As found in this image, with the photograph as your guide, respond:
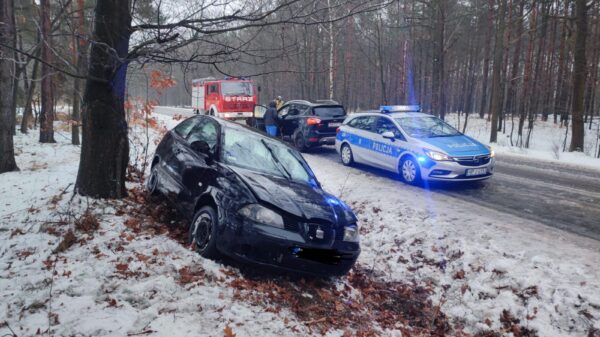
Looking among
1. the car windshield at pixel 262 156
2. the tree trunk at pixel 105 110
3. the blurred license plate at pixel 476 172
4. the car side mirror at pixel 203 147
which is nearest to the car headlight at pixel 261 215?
the car windshield at pixel 262 156

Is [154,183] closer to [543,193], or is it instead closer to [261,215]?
[261,215]

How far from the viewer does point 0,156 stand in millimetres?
9805

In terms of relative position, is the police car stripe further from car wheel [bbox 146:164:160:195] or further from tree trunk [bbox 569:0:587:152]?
tree trunk [bbox 569:0:587:152]

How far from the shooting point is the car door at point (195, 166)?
529cm

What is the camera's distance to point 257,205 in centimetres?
445

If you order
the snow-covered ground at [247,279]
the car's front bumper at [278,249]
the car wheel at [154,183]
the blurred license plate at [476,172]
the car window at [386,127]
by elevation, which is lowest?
the snow-covered ground at [247,279]

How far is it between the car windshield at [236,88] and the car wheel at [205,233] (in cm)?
1848

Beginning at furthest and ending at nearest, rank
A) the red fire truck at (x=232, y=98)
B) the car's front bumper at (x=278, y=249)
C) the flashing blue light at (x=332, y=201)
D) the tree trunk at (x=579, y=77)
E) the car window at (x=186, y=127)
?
the red fire truck at (x=232, y=98), the tree trunk at (x=579, y=77), the car window at (x=186, y=127), the flashing blue light at (x=332, y=201), the car's front bumper at (x=278, y=249)

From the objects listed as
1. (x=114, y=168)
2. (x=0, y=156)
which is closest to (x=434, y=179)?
(x=114, y=168)

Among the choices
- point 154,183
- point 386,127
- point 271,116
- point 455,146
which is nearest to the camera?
point 154,183

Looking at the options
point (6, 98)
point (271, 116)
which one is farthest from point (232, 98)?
point (6, 98)

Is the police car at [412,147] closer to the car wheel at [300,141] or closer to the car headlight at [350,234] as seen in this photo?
the car wheel at [300,141]

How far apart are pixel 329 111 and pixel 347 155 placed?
255cm

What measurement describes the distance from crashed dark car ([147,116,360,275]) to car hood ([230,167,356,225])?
1cm
